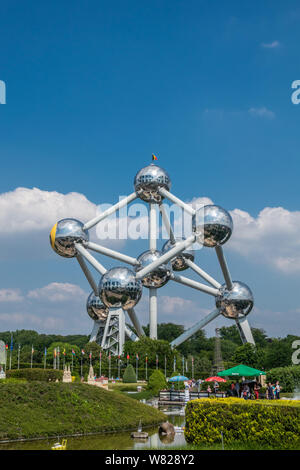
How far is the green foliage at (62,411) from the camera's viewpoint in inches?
587

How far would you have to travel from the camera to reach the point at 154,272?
147 ft

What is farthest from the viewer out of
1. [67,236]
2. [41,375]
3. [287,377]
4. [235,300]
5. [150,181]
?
[235,300]

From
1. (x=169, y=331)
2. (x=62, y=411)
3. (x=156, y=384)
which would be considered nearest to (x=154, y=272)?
(x=156, y=384)

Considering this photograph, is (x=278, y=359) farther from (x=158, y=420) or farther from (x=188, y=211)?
(x=158, y=420)

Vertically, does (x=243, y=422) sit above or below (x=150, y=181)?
below

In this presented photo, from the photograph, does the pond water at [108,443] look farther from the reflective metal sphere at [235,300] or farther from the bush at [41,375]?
the reflective metal sphere at [235,300]

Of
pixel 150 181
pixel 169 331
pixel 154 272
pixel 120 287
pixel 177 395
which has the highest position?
pixel 150 181

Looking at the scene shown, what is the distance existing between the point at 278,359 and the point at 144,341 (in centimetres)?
1118

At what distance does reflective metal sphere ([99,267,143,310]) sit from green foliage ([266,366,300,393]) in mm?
13404

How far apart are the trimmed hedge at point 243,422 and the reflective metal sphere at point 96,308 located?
1379 inches

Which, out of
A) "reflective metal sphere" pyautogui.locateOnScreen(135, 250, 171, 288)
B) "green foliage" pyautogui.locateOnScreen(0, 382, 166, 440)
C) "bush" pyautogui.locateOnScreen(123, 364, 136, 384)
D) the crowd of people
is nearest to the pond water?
"green foliage" pyautogui.locateOnScreen(0, 382, 166, 440)

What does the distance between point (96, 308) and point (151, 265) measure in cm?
944

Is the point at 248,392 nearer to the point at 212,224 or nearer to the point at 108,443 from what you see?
the point at 108,443
